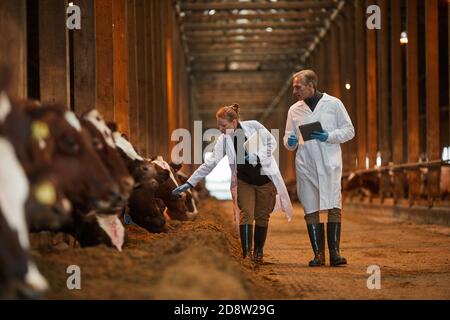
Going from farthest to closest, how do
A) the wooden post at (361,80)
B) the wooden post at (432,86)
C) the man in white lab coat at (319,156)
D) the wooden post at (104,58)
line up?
the wooden post at (361,80) → the wooden post at (432,86) → the wooden post at (104,58) → the man in white lab coat at (319,156)

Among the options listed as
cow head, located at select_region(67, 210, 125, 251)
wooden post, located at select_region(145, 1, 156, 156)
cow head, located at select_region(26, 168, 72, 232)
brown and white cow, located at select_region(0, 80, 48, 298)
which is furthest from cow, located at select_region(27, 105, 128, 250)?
wooden post, located at select_region(145, 1, 156, 156)

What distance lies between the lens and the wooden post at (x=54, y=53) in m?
9.48

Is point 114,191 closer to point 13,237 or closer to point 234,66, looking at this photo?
point 13,237

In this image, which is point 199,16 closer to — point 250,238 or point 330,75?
point 330,75

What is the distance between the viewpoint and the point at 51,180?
5227 millimetres

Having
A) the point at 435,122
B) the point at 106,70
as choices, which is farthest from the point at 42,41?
the point at 435,122

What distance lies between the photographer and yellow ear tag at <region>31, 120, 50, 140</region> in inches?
201

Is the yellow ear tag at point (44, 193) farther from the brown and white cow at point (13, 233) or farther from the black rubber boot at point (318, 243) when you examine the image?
the black rubber boot at point (318, 243)

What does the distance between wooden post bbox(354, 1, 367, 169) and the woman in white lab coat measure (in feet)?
55.1

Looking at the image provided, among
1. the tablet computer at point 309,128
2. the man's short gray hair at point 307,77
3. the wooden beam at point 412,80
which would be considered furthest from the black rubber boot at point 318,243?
the wooden beam at point 412,80

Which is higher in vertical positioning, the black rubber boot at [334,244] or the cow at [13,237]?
the cow at [13,237]

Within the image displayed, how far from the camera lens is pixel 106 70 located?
11.5 meters

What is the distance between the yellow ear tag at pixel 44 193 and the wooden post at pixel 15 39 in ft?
8.44

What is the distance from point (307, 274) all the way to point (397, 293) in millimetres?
1486
